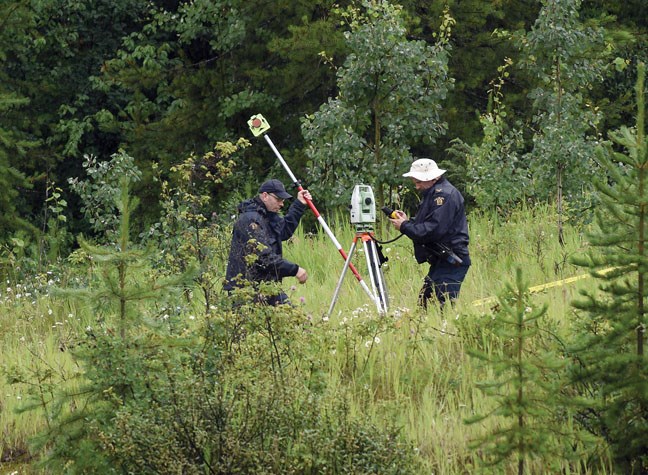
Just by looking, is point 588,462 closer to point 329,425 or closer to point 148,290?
point 329,425

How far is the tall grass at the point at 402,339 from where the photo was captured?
6.47 metres

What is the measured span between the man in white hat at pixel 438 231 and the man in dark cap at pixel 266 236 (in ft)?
2.94

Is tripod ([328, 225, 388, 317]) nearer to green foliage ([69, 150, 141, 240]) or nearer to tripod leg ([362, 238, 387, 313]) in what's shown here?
tripod leg ([362, 238, 387, 313])

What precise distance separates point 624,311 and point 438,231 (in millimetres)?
3511

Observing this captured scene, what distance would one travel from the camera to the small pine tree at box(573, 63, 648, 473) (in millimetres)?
5312

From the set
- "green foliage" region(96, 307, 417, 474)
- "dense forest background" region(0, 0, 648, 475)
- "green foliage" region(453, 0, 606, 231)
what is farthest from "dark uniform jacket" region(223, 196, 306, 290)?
"green foliage" region(453, 0, 606, 231)

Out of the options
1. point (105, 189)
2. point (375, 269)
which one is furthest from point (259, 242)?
point (105, 189)

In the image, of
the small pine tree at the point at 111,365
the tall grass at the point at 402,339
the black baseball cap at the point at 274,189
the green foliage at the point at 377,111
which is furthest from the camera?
the green foliage at the point at 377,111

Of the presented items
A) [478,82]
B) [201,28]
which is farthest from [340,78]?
[201,28]

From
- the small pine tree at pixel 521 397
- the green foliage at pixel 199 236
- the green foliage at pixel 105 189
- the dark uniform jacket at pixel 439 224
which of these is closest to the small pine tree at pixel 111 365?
the green foliage at pixel 199 236

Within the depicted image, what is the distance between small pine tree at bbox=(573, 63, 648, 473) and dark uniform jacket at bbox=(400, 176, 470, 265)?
321 centimetres

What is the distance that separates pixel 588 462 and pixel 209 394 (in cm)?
195

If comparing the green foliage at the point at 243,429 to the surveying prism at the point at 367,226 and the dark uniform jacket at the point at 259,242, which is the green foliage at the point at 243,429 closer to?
the surveying prism at the point at 367,226

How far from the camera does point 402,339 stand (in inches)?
300
